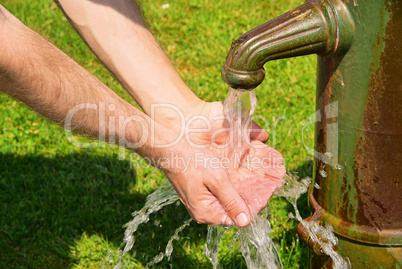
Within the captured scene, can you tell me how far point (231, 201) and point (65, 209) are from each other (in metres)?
1.34

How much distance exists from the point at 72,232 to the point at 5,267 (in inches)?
14.8

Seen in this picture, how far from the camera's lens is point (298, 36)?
1.68m

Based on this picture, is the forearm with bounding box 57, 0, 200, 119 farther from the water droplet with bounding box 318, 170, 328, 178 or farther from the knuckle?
the water droplet with bounding box 318, 170, 328, 178

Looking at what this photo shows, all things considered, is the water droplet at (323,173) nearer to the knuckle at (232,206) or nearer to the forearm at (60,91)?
the knuckle at (232,206)

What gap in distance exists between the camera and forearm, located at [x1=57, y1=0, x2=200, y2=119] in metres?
2.41

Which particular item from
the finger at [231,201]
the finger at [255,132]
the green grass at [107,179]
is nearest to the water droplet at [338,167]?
the finger at [231,201]

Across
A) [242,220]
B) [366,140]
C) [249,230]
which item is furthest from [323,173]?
[249,230]

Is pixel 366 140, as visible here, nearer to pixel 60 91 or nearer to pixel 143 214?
pixel 60 91

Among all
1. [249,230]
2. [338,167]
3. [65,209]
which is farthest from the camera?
[65,209]

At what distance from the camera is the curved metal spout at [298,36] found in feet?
5.48

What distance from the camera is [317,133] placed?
197 cm

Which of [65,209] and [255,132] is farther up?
[255,132]

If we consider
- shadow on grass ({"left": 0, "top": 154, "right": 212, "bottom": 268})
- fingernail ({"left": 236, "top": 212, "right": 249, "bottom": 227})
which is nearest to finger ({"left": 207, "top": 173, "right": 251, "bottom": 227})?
fingernail ({"left": 236, "top": 212, "right": 249, "bottom": 227})

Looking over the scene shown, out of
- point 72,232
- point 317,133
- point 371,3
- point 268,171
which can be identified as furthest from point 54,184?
point 371,3
